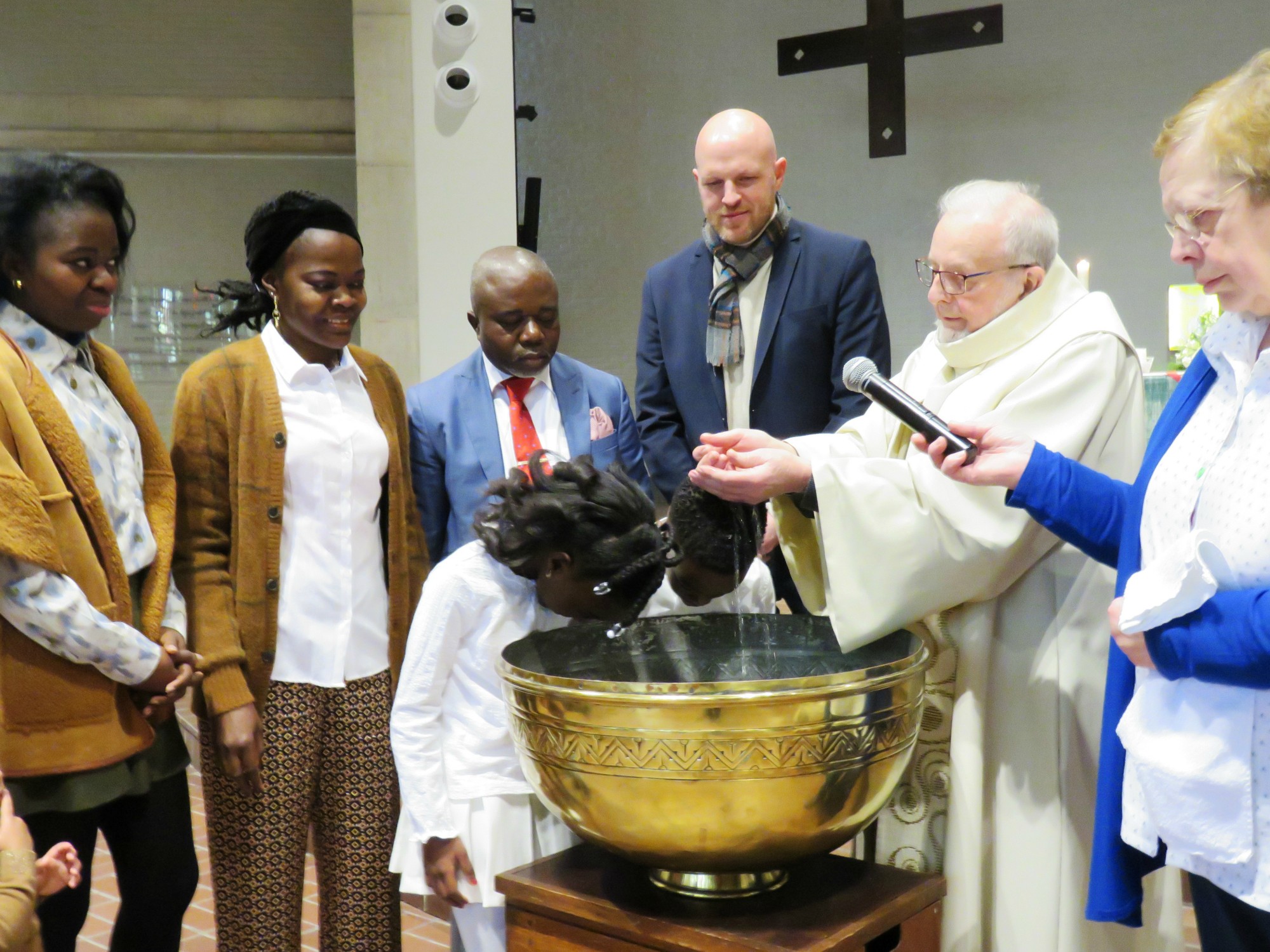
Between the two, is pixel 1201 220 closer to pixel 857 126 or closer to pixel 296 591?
pixel 296 591

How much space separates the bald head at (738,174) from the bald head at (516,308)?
19.7 inches

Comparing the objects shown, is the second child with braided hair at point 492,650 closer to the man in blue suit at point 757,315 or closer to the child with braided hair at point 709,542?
the child with braided hair at point 709,542

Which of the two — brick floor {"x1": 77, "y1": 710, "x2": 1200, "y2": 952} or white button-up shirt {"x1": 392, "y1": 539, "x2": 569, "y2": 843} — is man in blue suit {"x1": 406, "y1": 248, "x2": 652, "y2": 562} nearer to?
white button-up shirt {"x1": 392, "y1": 539, "x2": 569, "y2": 843}

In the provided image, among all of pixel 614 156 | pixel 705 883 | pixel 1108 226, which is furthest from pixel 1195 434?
pixel 614 156

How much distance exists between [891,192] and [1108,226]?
1.01 metres

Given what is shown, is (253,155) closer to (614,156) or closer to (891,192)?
(614,156)

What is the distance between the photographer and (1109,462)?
194cm

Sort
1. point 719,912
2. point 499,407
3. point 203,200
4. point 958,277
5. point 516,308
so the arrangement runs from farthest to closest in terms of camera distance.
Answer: point 203,200 → point 499,407 → point 516,308 → point 958,277 → point 719,912

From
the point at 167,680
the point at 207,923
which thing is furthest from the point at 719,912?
the point at 207,923

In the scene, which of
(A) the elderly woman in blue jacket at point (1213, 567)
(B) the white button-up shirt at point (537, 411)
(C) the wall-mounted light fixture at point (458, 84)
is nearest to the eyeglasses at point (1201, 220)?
(A) the elderly woman in blue jacket at point (1213, 567)

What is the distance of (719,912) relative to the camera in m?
1.52

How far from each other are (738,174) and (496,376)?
725mm

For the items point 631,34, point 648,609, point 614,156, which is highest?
point 631,34

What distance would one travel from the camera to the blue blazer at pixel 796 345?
296 cm
